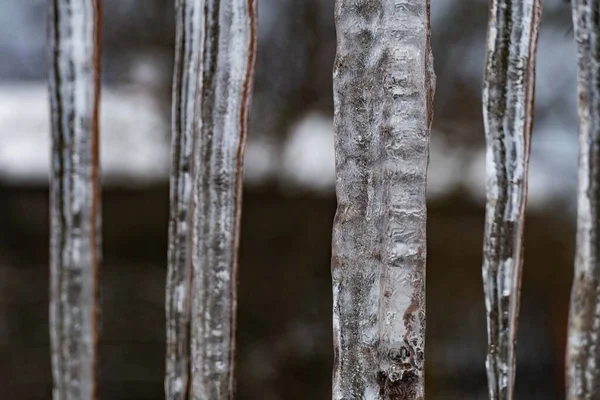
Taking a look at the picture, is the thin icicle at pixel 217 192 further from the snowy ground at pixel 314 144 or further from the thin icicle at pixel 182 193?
the snowy ground at pixel 314 144

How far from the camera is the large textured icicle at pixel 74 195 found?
70 centimetres

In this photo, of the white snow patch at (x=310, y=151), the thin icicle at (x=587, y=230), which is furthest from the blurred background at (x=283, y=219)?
the thin icicle at (x=587, y=230)

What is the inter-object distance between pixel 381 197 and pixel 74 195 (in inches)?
14.6

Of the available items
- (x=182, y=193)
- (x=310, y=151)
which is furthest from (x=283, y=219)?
(x=182, y=193)

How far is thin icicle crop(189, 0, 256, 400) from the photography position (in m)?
0.69

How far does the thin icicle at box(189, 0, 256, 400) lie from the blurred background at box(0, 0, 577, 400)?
1859 millimetres

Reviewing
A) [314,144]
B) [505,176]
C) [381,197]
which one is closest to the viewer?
[381,197]

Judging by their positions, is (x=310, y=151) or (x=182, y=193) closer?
(x=182, y=193)

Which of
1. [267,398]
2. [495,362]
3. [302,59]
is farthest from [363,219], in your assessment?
[267,398]

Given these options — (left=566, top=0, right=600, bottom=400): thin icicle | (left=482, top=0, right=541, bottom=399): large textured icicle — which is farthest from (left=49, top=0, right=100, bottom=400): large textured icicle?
(left=566, top=0, right=600, bottom=400): thin icicle

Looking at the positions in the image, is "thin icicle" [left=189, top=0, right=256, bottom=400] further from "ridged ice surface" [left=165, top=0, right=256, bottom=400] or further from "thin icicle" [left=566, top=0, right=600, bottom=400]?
"thin icicle" [left=566, top=0, right=600, bottom=400]

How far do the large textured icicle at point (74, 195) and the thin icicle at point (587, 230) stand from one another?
0.54m

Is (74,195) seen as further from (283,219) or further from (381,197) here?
(283,219)

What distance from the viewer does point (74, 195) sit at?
2.38ft
